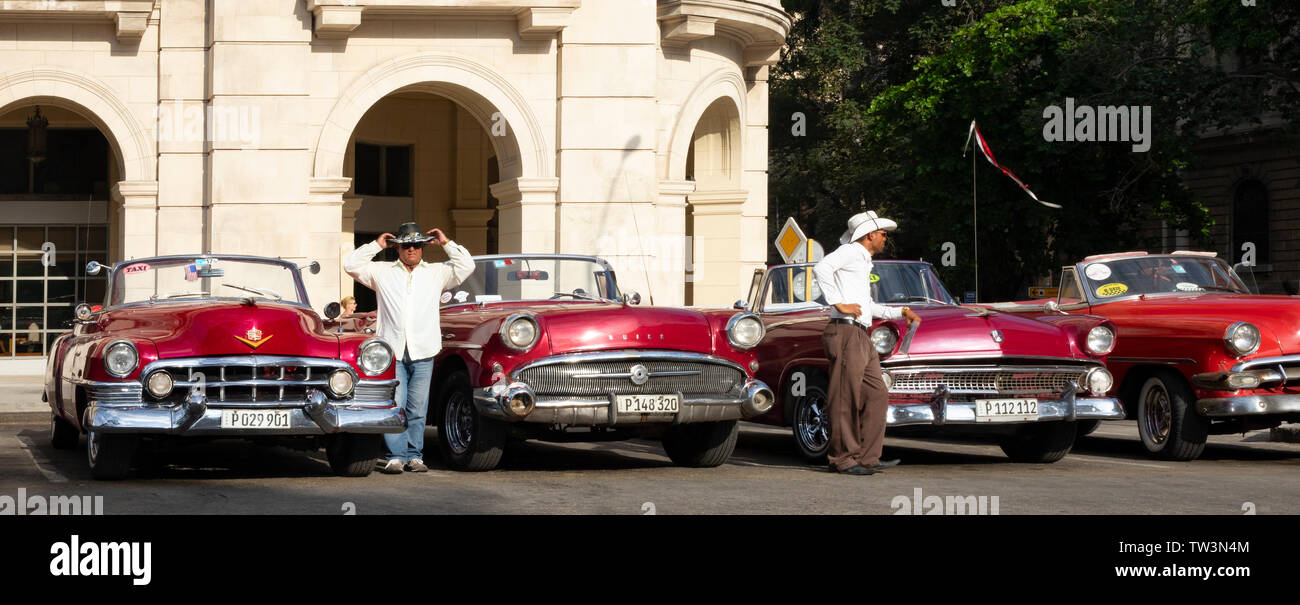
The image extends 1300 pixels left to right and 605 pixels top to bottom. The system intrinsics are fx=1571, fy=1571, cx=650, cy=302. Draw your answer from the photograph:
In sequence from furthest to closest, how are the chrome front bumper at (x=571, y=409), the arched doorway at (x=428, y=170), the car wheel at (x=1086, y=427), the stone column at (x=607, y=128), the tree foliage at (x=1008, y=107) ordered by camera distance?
the tree foliage at (x=1008, y=107), the arched doorway at (x=428, y=170), the stone column at (x=607, y=128), the car wheel at (x=1086, y=427), the chrome front bumper at (x=571, y=409)

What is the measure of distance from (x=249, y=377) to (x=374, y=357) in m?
0.81

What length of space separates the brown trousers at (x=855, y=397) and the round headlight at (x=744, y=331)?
570 millimetres

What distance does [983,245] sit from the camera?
3975 cm

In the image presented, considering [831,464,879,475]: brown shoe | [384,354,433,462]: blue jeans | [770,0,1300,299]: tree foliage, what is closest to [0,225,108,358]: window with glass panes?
[770,0,1300,299]: tree foliage

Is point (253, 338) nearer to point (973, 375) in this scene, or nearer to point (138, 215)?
point (973, 375)

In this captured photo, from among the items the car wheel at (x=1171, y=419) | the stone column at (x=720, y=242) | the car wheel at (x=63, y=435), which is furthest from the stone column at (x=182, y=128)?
the car wheel at (x=1171, y=419)

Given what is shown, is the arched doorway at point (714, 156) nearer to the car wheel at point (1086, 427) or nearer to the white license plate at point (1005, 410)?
the car wheel at point (1086, 427)

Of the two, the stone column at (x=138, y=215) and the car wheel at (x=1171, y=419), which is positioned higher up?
the stone column at (x=138, y=215)

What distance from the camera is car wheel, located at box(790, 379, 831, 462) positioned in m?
11.5

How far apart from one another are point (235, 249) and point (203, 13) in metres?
3.64

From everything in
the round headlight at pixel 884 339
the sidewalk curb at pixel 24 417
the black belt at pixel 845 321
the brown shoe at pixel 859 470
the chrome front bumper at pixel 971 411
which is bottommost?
the sidewalk curb at pixel 24 417

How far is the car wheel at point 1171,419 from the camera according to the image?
12.0 metres

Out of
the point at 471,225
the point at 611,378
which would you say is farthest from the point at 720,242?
the point at 611,378

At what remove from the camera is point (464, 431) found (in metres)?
11.1
